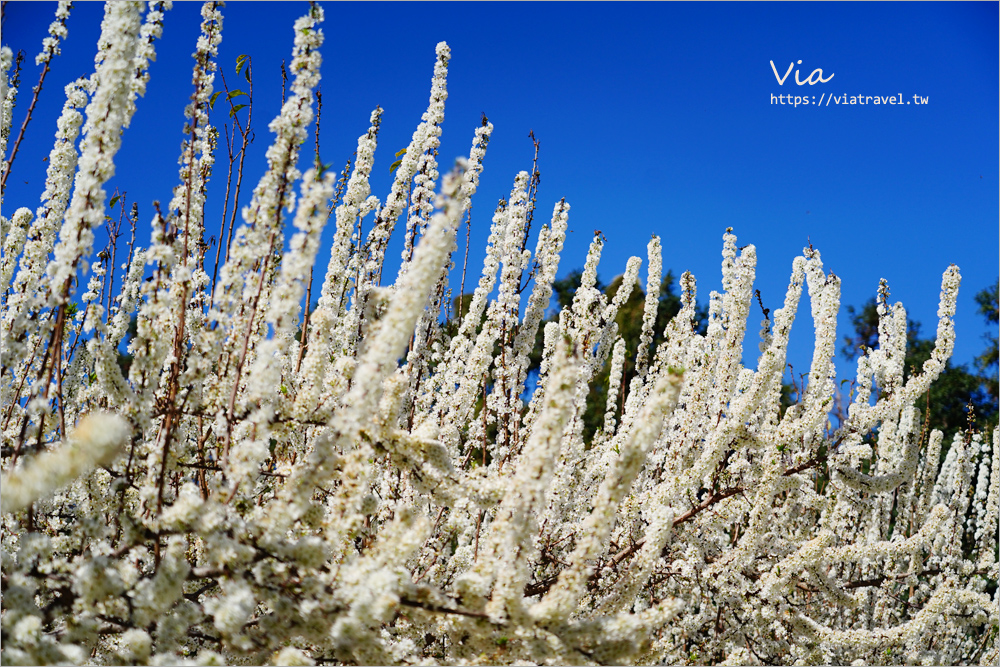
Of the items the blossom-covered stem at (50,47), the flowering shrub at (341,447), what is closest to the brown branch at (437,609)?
the flowering shrub at (341,447)

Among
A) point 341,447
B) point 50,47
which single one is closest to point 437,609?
point 341,447

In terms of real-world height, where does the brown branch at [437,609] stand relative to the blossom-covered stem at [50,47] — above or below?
below

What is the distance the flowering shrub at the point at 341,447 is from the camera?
2537 mm

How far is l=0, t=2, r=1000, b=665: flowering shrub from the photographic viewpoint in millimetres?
2537

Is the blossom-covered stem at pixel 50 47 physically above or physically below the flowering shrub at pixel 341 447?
above

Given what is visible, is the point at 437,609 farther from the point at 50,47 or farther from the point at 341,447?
the point at 50,47

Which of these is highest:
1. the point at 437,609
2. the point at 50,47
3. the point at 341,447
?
the point at 50,47

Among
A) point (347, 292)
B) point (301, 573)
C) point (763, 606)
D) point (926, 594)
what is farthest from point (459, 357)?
point (926, 594)

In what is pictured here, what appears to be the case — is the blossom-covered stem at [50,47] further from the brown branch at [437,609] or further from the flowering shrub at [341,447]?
the brown branch at [437,609]

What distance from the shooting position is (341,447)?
112 inches

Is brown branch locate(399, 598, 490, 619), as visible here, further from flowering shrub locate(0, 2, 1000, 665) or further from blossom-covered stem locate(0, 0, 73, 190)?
blossom-covered stem locate(0, 0, 73, 190)

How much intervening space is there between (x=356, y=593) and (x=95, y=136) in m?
2.04

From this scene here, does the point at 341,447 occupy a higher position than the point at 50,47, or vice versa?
the point at 50,47

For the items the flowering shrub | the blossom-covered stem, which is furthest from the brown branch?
the blossom-covered stem
